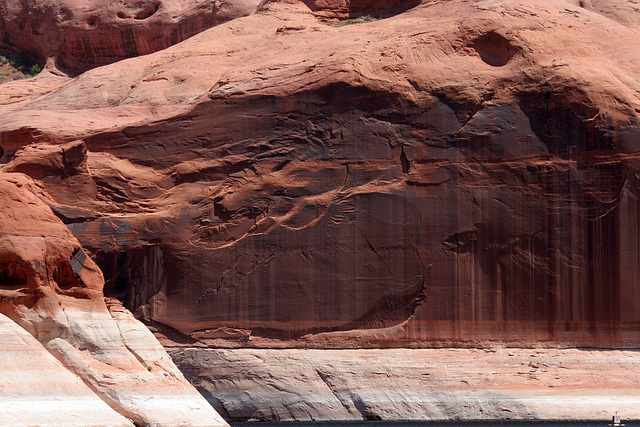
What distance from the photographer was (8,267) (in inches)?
872

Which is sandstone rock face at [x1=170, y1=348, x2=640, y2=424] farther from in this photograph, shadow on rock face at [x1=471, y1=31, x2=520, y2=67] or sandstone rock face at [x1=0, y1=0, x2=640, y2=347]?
shadow on rock face at [x1=471, y1=31, x2=520, y2=67]

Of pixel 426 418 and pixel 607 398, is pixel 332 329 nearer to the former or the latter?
pixel 426 418

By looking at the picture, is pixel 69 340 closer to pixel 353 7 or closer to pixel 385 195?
pixel 385 195

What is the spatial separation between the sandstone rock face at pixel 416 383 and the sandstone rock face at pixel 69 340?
10.3 feet

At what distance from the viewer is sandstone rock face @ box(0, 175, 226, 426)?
18.7 m

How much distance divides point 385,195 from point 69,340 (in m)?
9.34

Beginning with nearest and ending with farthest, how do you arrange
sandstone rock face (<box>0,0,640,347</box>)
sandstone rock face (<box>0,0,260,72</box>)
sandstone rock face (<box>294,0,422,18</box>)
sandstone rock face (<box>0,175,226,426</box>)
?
sandstone rock face (<box>0,175,226,426</box>) → sandstone rock face (<box>0,0,640,347</box>) → sandstone rock face (<box>294,0,422,18</box>) → sandstone rock face (<box>0,0,260,72</box>)

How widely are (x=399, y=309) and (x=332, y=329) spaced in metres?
1.84

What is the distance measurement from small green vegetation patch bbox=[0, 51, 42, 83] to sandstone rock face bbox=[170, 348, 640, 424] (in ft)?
83.8

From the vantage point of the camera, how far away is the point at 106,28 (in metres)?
44.7

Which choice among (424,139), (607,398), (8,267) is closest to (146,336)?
(8,267)

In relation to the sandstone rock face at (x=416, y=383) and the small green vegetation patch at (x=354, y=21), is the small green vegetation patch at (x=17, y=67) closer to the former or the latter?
the small green vegetation patch at (x=354, y=21)

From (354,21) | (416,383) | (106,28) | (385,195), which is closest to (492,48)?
(385,195)

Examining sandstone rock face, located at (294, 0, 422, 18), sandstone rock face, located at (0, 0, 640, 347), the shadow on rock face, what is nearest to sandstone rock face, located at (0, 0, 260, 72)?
sandstone rock face, located at (294, 0, 422, 18)
